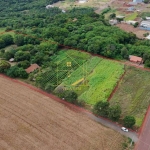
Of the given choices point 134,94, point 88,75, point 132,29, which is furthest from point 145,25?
point 134,94

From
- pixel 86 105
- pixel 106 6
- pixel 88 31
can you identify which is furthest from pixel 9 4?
pixel 86 105

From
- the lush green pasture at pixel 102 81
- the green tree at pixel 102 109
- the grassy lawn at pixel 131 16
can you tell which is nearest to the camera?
the green tree at pixel 102 109

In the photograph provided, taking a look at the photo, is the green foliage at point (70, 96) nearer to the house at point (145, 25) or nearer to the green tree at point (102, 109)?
the green tree at point (102, 109)

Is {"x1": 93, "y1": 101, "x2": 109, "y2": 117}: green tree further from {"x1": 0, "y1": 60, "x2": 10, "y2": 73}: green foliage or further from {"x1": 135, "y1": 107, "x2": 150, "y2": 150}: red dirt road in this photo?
{"x1": 0, "y1": 60, "x2": 10, "y2": 73}: green foliage

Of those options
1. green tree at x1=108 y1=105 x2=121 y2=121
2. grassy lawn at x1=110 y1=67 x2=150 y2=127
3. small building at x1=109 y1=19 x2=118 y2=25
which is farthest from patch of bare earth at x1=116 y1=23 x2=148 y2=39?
green tree at x1=108 y1=105 x2=121 y2=121

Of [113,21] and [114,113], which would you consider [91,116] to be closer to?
[114,113]

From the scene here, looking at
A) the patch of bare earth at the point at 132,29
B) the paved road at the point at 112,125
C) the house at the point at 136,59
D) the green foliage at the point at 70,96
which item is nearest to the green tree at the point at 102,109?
the paved road at the point at 112,125

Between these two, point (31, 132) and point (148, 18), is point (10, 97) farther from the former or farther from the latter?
point (148, 18)
